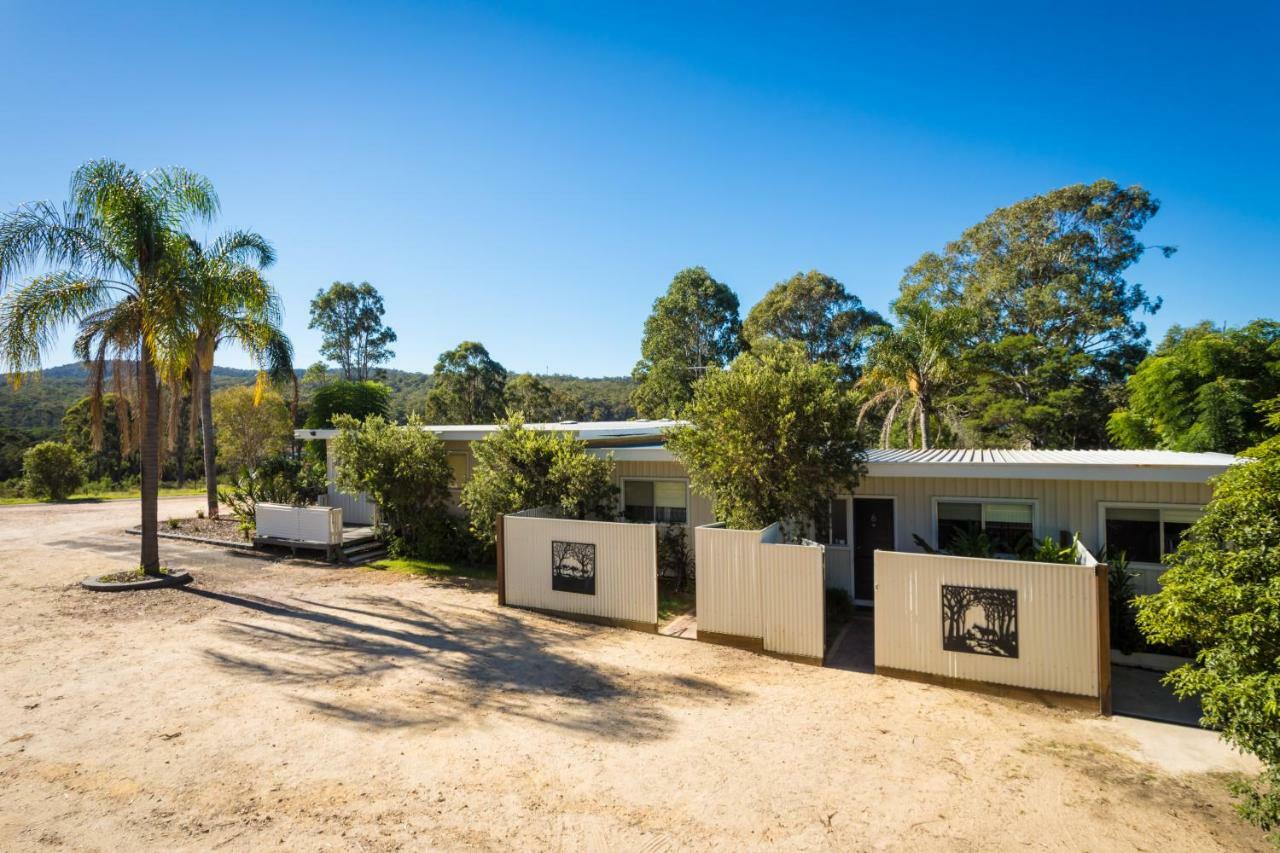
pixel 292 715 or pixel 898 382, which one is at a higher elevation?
pixel 898 382

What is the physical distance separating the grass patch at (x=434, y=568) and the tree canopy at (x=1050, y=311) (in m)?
20.6

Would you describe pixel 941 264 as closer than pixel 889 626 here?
No

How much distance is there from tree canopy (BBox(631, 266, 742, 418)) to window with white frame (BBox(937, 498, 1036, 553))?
25.9 metres

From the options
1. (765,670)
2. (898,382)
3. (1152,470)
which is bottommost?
(765,670)

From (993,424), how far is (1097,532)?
67.1 ft

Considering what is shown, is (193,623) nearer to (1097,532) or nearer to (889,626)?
(889,626)

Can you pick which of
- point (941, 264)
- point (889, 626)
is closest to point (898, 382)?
point (889, 626)

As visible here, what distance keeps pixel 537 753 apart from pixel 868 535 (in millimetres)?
7092

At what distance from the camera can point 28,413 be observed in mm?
54094

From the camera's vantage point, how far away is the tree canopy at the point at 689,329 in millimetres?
36281

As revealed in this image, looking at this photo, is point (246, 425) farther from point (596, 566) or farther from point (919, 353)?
point (919, 353)

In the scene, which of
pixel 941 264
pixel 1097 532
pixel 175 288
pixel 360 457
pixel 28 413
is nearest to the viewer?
pixel 1097 532

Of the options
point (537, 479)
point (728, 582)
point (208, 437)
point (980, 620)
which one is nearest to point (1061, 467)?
point (980, 620)

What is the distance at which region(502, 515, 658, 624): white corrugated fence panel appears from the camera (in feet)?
32.8
